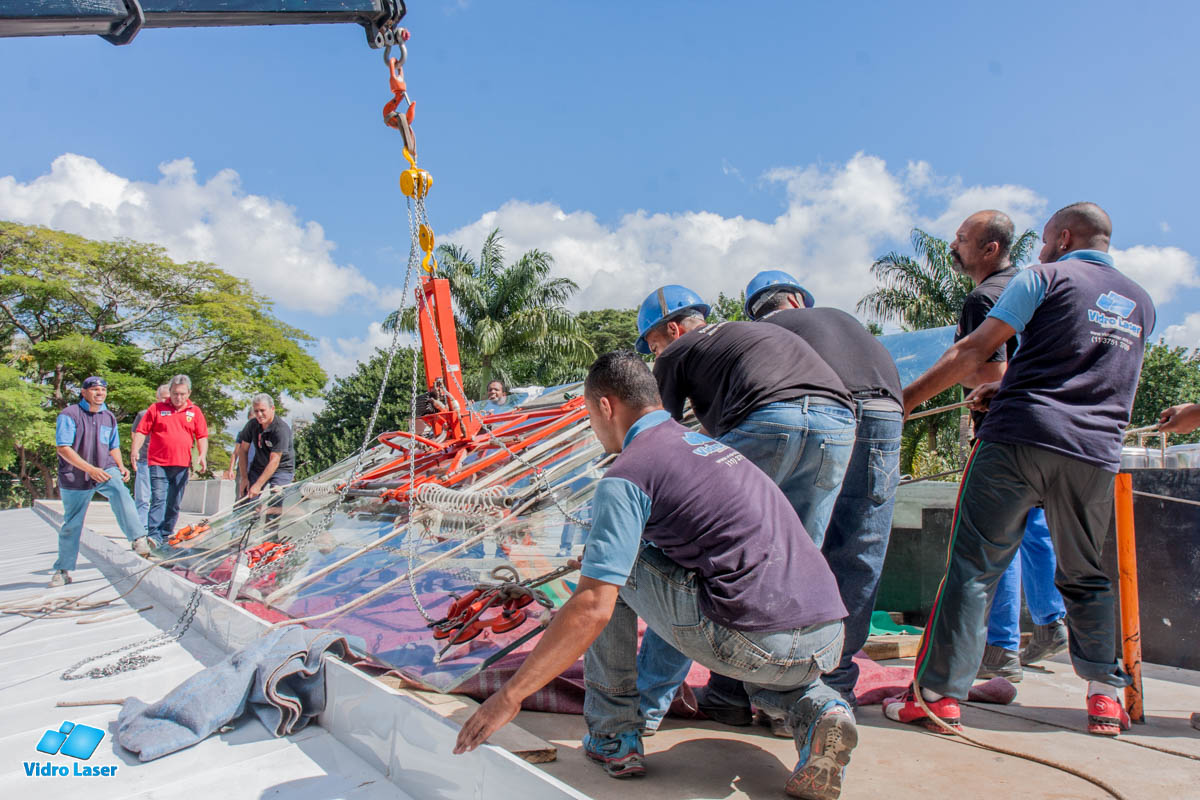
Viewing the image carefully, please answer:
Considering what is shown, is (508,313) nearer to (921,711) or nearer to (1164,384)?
(921,711)

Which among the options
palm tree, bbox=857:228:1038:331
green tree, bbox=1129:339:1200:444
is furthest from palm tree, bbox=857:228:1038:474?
green tree, bbox=1129:339:1200:444

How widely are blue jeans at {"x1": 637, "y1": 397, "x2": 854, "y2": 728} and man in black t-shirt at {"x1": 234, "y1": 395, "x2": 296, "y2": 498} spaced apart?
486cm

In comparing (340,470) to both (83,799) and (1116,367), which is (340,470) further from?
(1116,367)

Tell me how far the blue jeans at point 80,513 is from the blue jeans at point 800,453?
4.88 meters

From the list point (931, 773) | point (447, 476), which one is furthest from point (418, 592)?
point (931, 773)

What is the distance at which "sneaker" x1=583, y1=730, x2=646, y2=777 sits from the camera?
1.82 m

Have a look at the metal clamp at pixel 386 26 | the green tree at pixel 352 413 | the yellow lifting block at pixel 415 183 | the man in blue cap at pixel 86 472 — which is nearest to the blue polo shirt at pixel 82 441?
the man in blue cap at pixel 86 472

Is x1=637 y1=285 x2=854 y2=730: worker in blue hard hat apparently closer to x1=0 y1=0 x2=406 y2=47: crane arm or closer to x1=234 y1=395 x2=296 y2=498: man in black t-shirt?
x1=0 y1=0 x2=406 y2=47: crane arm

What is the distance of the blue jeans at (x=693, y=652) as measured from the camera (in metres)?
1.70

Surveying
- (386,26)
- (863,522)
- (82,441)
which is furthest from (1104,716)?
(82,441)

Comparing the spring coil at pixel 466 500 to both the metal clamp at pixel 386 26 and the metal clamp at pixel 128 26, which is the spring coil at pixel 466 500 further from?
the metal clamp at pixel 386 26

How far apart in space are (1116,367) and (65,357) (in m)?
24.5

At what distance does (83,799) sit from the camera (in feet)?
5.62

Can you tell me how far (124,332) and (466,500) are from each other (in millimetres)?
23883
